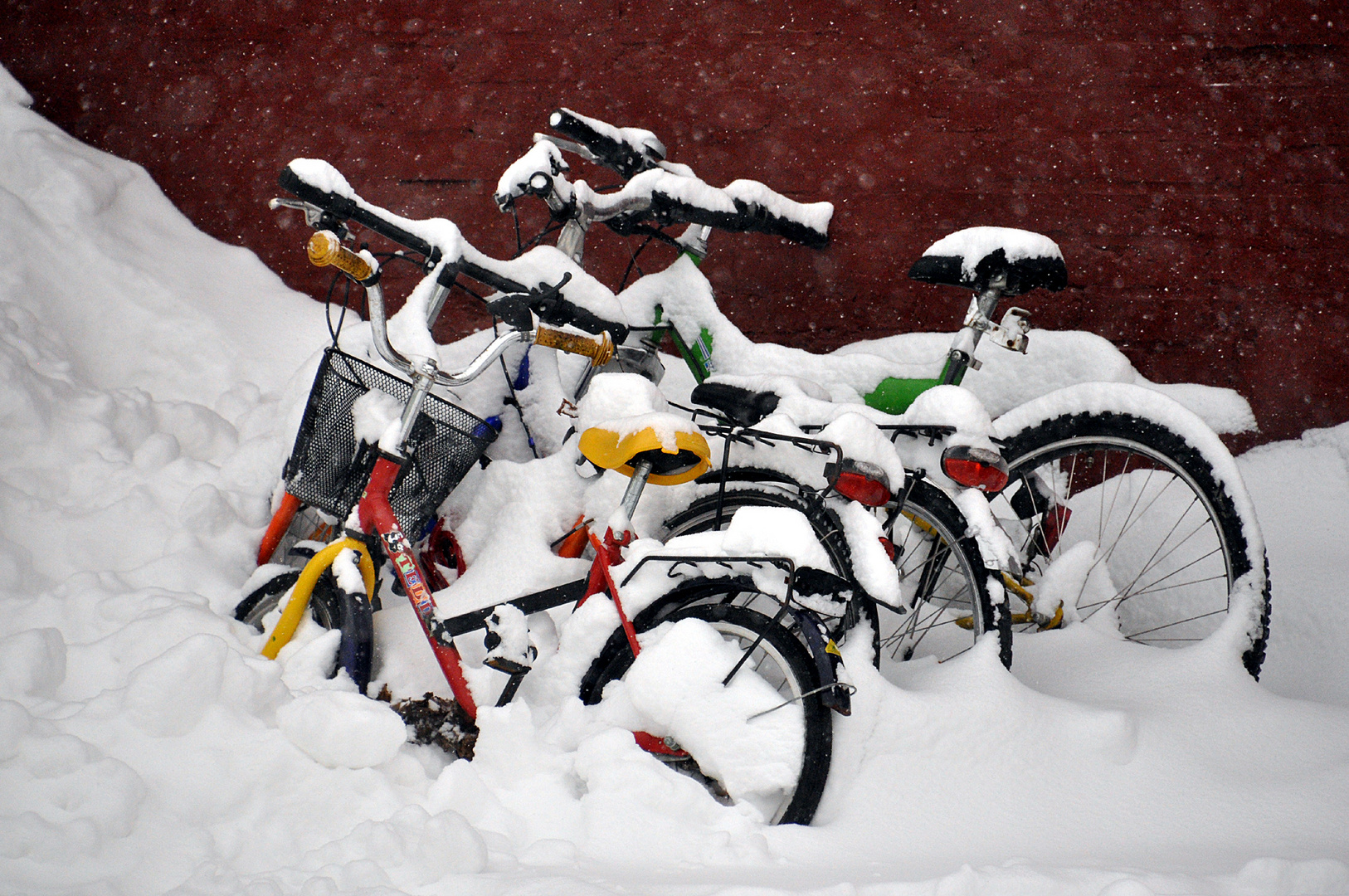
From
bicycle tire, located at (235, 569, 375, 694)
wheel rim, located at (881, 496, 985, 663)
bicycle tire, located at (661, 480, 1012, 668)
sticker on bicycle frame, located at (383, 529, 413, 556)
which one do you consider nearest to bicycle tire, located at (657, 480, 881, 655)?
bicycle tire, located at (661, 480, 1012, 668)

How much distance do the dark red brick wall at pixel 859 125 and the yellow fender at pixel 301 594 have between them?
179 cm

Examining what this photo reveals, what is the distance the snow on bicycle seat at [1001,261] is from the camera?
2.59m

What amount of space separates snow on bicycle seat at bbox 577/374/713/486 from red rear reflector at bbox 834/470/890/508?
14.2 inches

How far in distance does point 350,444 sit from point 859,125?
7.94 feet

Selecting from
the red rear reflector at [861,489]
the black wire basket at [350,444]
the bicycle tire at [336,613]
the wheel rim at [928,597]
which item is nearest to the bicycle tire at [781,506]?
the red rear reflector at [861,489]

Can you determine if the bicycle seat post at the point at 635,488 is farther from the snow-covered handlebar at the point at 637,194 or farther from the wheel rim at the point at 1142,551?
the wheel rim at the point at 1142,551

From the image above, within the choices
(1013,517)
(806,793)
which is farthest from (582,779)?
(1013,517)

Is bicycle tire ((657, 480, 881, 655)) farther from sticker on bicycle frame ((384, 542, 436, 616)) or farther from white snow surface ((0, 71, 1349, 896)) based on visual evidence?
sticker on bicycle frame ((384, 542, 436, 616))

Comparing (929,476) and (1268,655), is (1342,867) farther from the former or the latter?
(1268,655)

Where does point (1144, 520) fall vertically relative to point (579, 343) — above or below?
above

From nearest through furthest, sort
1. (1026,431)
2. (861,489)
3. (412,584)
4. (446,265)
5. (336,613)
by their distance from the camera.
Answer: (861,489) → (446,265) → (412,584) → (336,613) → (1026,431)

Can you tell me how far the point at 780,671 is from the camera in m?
2.36

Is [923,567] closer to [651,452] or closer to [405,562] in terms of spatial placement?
[651,452]

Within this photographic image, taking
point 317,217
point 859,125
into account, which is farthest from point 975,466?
point 859,125
